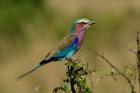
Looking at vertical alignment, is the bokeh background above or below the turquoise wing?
above

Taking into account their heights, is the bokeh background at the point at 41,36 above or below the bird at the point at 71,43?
above

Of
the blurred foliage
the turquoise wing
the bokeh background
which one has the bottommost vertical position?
the blurred foliage

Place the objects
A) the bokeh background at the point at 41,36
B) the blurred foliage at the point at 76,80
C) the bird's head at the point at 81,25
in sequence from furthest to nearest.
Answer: the bokeh background at the point at 41,36 → the bird's head at the point at 81,25 → the blurred foliage at the point at 76,80

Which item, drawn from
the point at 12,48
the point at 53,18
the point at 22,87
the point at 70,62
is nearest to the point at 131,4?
the point at 53,18

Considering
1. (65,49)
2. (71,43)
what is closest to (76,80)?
(65,49)

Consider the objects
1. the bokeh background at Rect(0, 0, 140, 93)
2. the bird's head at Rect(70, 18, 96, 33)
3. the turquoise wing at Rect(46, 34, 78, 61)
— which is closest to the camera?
the turquoise wing at Rect(46, 34, 78, 61)

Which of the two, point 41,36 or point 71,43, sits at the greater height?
point 41,36

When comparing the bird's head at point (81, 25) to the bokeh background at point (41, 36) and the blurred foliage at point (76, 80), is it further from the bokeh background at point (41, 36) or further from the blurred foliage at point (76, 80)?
the bokeh background at point (41, 36)

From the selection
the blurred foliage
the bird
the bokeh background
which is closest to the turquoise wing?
the bird

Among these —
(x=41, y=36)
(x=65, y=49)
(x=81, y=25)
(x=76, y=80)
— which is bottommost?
(x=76, y=80)

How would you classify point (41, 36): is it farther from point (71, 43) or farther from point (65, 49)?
point (65, 49)

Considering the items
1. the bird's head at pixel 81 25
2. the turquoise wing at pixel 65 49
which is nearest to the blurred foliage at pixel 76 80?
the turquoise wing at pixel 65 49

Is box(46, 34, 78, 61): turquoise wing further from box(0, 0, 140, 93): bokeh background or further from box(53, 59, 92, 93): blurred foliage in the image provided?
box(0, 0, 140, 93): bokeh background

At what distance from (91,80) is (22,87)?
6694mm
